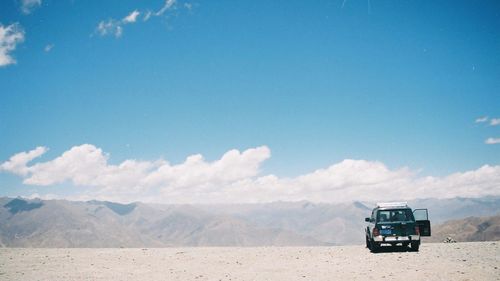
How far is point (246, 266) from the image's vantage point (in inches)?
563

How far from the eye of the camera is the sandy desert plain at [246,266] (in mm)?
11828

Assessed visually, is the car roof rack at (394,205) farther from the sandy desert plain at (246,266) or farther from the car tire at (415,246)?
the sandy desert plain at (246,266)

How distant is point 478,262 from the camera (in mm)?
13586

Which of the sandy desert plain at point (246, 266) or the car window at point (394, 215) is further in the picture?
the car window at point (394, 215)

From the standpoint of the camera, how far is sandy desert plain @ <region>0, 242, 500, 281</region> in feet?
38.8

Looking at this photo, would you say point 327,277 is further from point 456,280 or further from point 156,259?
point 156,259

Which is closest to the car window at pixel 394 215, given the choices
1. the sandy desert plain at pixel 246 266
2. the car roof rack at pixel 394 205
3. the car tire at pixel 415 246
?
the car roof rack at pixel 394 205

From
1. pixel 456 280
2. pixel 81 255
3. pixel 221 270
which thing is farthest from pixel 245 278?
pixel 81 255

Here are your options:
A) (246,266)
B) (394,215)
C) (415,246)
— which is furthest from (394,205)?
(246,266)

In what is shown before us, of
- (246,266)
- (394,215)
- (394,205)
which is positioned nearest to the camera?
(246,266)

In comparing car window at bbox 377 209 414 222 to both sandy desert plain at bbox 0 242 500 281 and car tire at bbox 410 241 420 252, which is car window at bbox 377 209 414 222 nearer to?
car tire at bbox 410 241 420 252

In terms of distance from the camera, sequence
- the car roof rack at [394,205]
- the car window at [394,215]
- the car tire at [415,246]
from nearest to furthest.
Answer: the car tire at [415,246]
the car window at [394,215]
the car roof rack at [394,205]

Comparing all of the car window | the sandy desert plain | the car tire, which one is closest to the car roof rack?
the car window

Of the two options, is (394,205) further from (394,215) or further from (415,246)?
(415,246)
